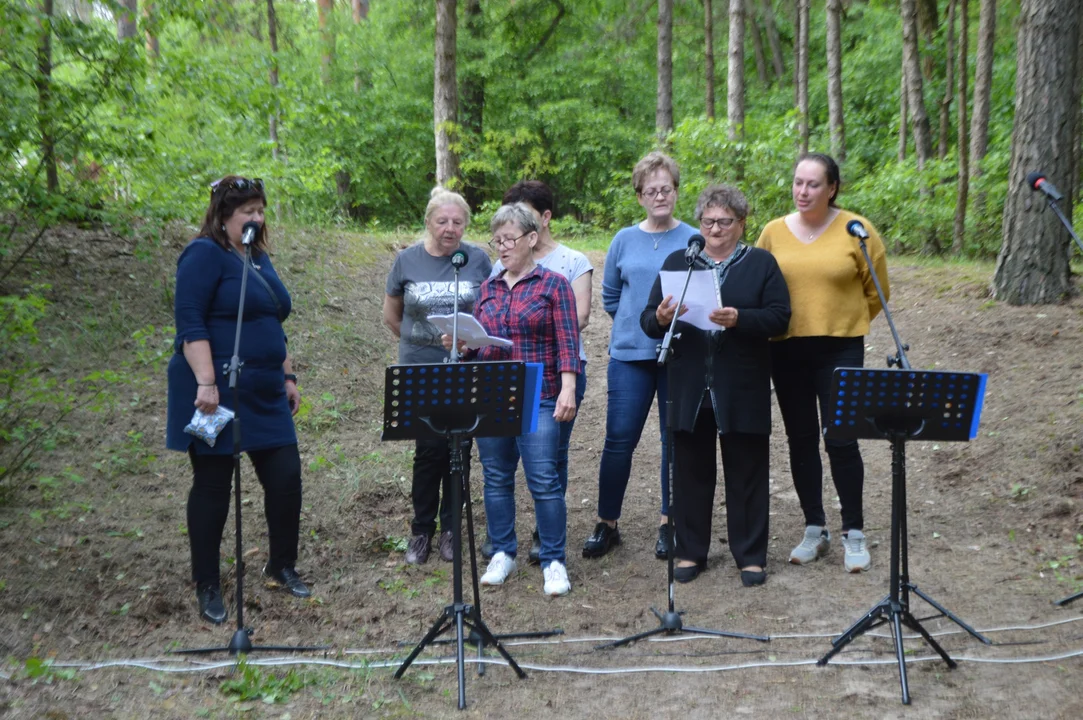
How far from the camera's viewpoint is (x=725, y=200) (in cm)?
449

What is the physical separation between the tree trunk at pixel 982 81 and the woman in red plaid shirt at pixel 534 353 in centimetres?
985

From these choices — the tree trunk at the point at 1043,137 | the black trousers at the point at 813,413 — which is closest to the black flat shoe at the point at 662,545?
the black trousers at the point at 813,413

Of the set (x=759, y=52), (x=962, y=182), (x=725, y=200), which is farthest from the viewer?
(x=759, y=52)

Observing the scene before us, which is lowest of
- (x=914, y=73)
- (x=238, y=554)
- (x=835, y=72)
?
(x=238, y=554)

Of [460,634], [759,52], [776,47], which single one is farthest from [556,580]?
[759,52]

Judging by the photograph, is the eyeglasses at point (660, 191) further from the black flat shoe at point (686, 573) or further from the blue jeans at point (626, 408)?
the black flat shoe at point (686, 573)

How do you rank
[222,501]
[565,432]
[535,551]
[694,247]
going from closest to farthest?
[694,247], [222,501], [565,432], [535,551]

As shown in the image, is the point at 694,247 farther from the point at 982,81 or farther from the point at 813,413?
the point at 982,81

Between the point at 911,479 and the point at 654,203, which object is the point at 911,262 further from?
the point at 654,203

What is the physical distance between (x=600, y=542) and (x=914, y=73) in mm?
11795

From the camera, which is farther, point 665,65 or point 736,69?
point 665,65

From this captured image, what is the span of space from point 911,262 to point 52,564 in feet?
32.6

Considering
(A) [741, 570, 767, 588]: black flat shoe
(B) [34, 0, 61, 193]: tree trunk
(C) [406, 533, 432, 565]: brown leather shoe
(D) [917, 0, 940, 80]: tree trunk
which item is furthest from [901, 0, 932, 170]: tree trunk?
(B) [34, 0, 61, 193]: tree trunk

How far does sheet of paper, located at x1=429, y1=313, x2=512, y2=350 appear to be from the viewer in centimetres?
411
